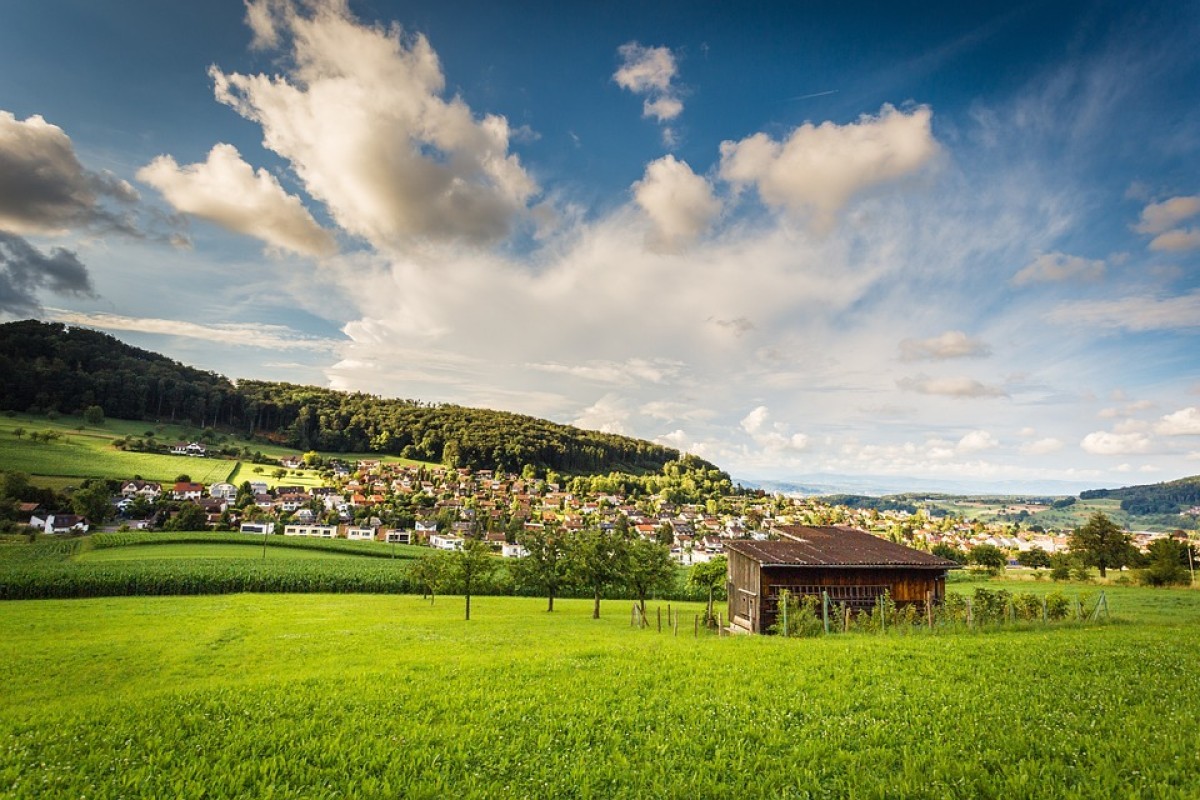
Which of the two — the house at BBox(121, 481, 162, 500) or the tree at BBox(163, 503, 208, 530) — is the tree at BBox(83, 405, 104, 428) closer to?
the house at BBox(121, 481, 162, 500)

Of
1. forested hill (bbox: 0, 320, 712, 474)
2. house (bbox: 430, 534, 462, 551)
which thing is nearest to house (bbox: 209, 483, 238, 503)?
forested hill (bbox: 0, 320, 712, 474)

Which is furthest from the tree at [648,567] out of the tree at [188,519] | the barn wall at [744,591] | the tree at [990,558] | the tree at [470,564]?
the tree at [188,519]

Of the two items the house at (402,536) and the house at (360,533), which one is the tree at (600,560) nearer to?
the house at (402,536)

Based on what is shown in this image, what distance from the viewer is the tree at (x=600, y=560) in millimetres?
45500

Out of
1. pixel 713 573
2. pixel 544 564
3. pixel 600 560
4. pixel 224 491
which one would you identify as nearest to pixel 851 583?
pixel 713 573

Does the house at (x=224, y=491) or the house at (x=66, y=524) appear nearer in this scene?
the house at (x=66, y=524)

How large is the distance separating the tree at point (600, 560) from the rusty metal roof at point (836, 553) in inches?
504

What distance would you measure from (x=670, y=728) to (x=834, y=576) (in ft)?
84.3

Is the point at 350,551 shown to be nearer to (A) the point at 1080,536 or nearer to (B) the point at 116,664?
(B) the point at 116,664

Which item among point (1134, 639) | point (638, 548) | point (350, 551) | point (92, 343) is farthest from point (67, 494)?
point (1134, 639)

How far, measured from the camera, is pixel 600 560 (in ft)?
150

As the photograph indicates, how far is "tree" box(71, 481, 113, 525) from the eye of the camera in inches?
3383

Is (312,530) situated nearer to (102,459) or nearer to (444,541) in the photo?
(444,541)

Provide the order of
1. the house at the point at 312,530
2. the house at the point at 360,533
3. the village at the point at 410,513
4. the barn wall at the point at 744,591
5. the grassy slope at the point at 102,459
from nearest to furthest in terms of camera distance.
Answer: the barn wall at the point at 744,591 < the grassy slope at the point at 102,459 < the village at the point at 410,513 < the house at the point at 312,530 < the house at the point at 360,533
